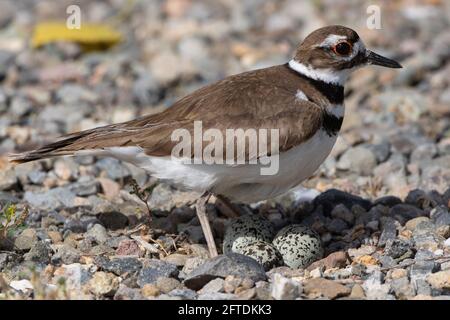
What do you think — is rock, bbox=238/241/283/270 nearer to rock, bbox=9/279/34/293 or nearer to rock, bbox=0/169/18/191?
rock, bbox=9/279/34/293

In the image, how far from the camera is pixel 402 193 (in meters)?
6.88

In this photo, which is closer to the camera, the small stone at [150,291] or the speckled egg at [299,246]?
the small stone at [150,291]

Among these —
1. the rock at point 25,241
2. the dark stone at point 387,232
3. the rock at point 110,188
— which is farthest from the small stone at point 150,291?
the rock at point 110,188

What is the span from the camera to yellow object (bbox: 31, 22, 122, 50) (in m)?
10.2

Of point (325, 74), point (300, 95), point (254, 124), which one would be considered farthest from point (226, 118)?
point (325, 74)

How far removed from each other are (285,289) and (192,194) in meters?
2.11

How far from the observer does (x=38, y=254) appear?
5.62 m

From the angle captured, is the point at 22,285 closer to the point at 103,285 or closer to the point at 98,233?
the point at 103,285

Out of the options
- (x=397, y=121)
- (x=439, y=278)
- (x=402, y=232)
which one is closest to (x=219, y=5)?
(x=397, y=121)

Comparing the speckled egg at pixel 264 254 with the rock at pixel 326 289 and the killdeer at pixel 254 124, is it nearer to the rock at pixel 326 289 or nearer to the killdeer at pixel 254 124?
the killdeer at pixel 254 124

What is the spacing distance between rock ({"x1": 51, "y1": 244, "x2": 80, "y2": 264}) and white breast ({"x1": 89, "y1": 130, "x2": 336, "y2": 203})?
70 centimetres

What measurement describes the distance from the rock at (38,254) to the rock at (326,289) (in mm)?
1709

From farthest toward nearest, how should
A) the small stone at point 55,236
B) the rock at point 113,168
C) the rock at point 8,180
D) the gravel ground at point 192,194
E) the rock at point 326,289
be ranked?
the rock at point 113,168 → the rock at point 8,180 → the small stone at point 55,236 → the gravel ground at point 192,194 → the rock at point 326,289

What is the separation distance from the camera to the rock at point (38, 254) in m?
5.59
